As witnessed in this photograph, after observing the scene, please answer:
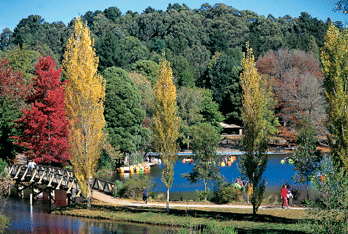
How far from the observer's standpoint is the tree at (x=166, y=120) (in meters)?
25.6

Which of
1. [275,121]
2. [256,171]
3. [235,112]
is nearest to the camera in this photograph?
[256,171]

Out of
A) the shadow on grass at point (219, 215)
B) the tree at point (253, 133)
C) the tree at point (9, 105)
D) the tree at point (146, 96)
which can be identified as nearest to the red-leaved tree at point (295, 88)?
the tree at point (146, 96)

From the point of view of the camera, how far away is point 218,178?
31969mm

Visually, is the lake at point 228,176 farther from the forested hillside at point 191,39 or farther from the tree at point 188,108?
the forested hillside at point 191,39

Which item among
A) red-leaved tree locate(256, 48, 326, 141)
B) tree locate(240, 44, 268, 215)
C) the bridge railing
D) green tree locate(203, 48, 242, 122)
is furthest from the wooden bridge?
green tree locate(203, 48, 242, 122)

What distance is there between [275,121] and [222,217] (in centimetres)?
4635

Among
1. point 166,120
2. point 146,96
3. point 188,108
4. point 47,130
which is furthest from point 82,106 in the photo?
point 188,108

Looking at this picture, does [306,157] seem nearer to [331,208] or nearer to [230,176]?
[230,176]

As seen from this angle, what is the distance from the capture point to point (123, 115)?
51688 mm

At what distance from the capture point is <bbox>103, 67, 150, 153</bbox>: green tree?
168 ft

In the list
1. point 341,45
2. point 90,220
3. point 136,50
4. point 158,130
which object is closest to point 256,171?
point 158,130

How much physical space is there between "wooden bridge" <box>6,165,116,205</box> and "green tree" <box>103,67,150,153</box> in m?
15.9

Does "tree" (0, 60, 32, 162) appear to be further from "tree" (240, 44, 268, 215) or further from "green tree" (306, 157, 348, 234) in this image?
"green tree" (306, 157, 348, 234)

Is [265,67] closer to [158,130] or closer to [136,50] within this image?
[136,50]
